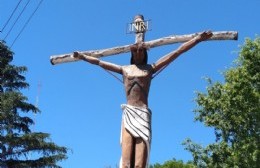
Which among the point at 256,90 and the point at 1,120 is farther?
the point at 1,120

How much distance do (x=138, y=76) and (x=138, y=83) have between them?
0.11 metres

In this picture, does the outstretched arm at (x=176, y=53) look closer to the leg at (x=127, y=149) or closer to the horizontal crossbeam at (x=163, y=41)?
the horizontal crossbeam at (x=163, y=41)

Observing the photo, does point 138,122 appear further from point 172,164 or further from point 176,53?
point 172,164

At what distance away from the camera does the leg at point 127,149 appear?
7629mm

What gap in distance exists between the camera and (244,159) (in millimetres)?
23344

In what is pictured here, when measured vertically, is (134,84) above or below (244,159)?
below

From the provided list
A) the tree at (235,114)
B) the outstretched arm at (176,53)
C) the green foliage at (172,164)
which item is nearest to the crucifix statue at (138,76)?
the outstretched arm at (176,53)

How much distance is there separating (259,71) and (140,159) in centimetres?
1780

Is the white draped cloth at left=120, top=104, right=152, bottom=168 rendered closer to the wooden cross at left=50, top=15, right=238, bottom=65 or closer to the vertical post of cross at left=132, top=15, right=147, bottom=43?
the wooden cross at left=50, top=15, right=238, bottom=65

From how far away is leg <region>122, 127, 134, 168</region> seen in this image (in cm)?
763

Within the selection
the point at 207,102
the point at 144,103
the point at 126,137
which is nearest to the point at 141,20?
the point at 144,103

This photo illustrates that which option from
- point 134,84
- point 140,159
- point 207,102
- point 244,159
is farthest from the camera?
point 207,102

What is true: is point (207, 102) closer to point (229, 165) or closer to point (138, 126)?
point (229, 165)

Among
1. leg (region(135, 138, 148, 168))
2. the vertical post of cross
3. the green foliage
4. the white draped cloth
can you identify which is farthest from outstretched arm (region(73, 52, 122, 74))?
the green foliage
